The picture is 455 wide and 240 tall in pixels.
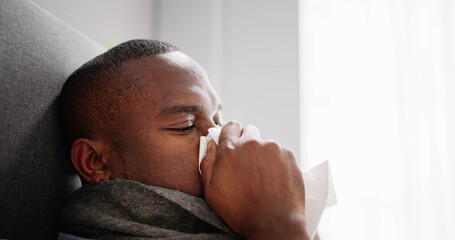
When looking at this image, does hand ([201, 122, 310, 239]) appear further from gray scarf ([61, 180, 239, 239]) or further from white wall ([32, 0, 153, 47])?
white wall ([32, 0, 153, 47])

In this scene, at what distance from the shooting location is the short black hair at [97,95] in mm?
756

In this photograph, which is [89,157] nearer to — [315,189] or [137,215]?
[137,215]

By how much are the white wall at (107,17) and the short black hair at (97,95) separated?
0.41 m

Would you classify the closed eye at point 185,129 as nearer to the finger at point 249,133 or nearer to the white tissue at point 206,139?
the white tissue at point 206,139

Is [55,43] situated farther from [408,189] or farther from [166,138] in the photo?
[408,189]

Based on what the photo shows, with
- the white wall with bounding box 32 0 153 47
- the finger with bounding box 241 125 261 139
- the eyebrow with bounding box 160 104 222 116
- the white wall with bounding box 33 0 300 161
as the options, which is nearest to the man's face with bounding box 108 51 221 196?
the eyebrow with bounding box 160 104 222 116

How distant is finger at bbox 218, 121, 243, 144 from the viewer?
695 millimetres

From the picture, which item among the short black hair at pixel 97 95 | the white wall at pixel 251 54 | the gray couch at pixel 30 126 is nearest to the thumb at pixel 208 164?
the short black hair at pixel 97 95

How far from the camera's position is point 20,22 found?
2.20 ft

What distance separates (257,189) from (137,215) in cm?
28

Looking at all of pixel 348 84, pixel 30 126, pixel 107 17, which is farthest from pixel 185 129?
pixel 348 84

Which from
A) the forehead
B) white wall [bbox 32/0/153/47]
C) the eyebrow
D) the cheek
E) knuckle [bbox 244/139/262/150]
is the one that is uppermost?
white wall [bbox 32/0/153/47]

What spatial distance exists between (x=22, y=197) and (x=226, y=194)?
0.48 m

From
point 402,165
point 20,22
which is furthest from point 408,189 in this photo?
point 20,22
